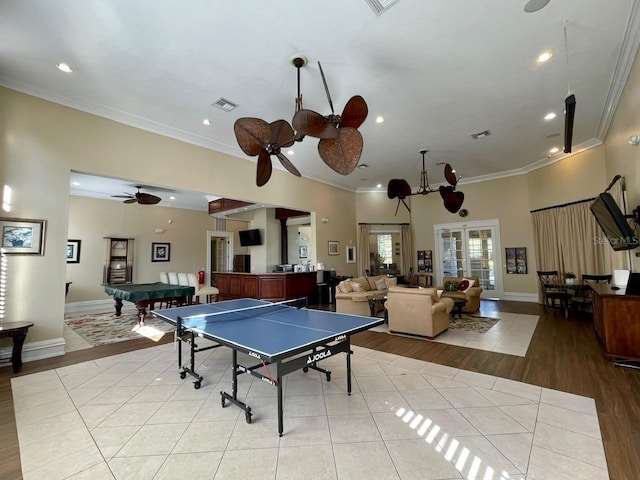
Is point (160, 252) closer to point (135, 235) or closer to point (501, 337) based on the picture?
point (135, 235)

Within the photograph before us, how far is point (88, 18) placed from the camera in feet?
9.29

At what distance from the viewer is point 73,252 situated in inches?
Answer: 315

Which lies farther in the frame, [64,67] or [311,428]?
[64,67]

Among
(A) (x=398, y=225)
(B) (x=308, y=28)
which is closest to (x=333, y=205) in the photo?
(A) (x=398, y=225)

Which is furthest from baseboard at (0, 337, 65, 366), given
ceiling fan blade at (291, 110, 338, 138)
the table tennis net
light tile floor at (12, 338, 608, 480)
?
ceiling fan blade at (291, 110, 338, 138)

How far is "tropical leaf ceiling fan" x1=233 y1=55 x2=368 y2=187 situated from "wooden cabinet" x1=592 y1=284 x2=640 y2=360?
11.9 ft

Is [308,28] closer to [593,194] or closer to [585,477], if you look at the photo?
[585,477]

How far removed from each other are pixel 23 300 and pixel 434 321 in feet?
19.5

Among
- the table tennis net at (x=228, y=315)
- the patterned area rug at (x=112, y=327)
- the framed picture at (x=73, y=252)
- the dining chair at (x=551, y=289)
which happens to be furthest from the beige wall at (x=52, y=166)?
the dining chair at (x=551, y=289)

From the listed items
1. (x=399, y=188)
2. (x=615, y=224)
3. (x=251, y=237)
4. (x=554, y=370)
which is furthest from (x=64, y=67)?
(x=615, y=224)

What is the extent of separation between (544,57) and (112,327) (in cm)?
841

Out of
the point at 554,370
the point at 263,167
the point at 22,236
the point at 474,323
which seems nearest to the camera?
the point at 554,370

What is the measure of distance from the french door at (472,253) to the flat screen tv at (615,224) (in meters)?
4.85

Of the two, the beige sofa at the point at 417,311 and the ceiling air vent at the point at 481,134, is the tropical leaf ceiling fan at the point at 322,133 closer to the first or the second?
the beige sofa at the point at 417,311
